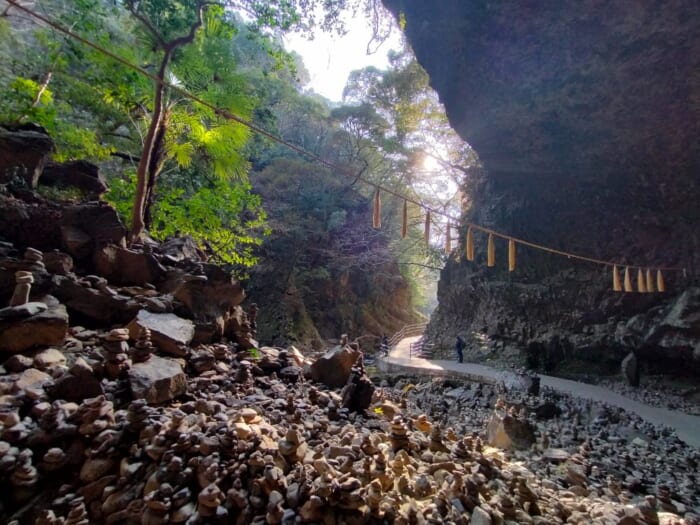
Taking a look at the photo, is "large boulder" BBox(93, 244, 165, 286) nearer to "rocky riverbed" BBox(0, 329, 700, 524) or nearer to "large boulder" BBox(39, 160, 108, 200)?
"rocky riverbed" BBox(0, 329, 700, 524)

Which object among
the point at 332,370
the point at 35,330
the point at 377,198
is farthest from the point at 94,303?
the point at 377,198

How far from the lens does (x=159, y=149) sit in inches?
267

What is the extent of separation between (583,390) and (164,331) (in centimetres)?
1094

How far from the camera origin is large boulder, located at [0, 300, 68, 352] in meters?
3.27

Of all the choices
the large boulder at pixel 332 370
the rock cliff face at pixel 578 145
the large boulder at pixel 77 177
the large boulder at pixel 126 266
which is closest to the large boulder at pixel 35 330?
the large boulder at pixel 126 266

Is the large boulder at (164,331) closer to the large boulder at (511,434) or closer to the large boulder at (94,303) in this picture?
the large boulder at (94,303)

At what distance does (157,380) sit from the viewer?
3291 millimetres

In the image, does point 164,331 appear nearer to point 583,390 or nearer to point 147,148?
point 147,148

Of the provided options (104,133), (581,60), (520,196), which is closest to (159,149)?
(104,133)

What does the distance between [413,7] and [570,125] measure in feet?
21.9

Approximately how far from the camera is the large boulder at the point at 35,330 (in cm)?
327

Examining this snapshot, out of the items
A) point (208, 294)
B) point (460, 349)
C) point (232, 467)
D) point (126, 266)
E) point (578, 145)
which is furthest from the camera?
point (460, 349)

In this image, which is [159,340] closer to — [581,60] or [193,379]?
[193,379]

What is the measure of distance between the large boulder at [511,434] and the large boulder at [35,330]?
6.48m
